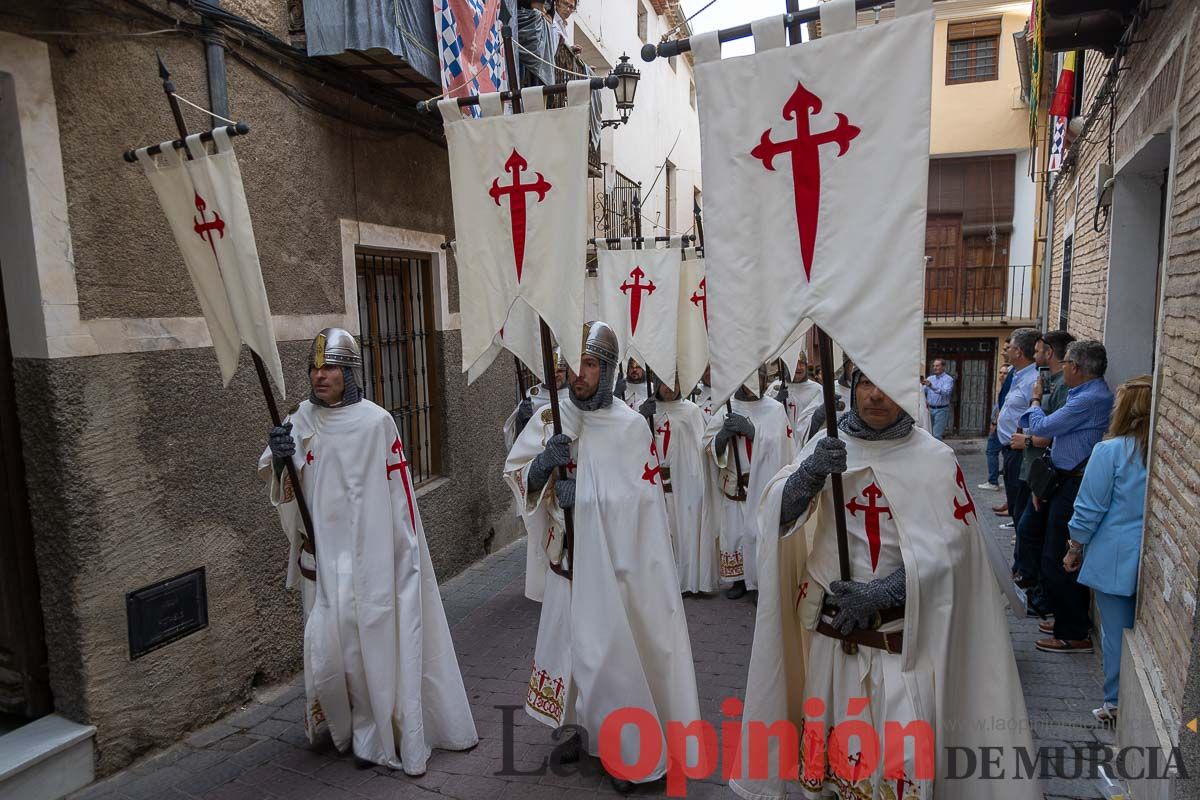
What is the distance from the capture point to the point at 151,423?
13.8ft

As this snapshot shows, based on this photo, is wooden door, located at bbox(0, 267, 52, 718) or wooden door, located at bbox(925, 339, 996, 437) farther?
wooden door, located at bbox(925, 339, 996, 437)

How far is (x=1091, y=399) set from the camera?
202 inches

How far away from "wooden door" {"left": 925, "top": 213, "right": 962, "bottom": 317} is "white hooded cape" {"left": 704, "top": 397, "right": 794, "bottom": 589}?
38.8 feet

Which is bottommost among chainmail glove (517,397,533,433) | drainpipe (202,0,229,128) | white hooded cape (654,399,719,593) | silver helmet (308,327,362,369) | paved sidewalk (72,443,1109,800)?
paved sidewalk (72,443,1109,800)

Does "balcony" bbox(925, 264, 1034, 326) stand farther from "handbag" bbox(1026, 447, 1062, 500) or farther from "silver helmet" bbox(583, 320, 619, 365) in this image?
"silver helmet" bbox(583, 320, 619, 365)

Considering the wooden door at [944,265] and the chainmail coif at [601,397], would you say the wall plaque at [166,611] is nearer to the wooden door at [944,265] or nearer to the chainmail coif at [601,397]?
the chainmail coif at [601,397]

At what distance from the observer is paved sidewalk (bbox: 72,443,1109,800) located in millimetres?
3807

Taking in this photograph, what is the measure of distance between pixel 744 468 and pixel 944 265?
12.9 m

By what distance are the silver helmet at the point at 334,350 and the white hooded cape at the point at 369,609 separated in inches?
9.6

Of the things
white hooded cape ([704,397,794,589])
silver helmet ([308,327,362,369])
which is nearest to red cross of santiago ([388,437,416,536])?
silver helmet ([308,327,362,369])

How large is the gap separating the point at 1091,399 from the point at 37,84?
632 centimetres

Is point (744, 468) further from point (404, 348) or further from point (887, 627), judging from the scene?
point (887, 627)

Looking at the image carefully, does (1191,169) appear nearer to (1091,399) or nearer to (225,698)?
(1091,399)

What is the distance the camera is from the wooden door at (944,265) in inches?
675
